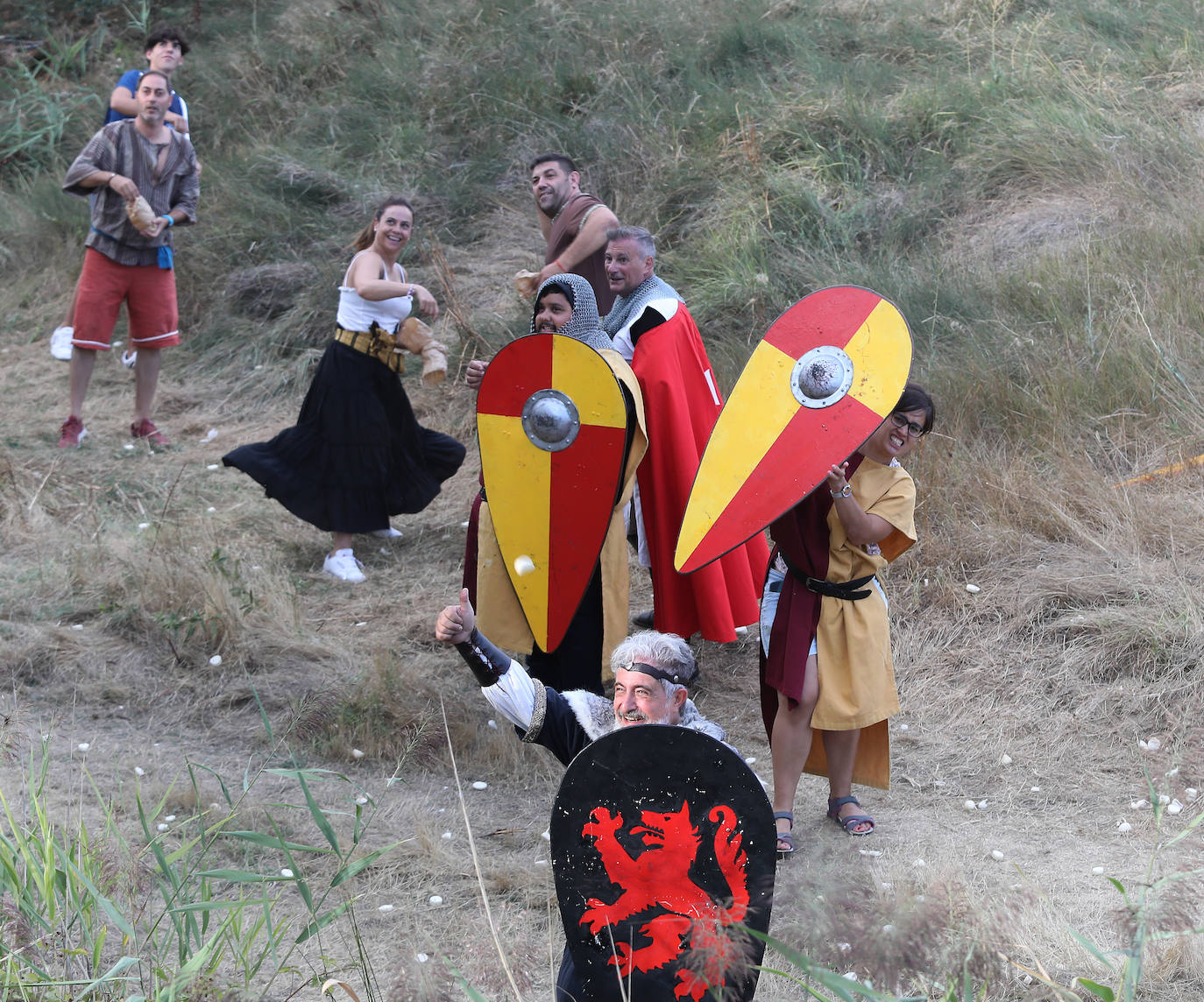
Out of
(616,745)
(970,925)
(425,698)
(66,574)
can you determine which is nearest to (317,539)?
(66,574)

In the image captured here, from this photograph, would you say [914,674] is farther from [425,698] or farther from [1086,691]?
[425,698]

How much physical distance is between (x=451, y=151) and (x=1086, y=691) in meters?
6.66

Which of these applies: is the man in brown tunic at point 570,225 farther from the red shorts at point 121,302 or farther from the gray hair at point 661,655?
the red shorts at point 121,302

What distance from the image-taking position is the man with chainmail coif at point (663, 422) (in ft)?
13.1

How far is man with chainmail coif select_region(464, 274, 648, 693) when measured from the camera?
11.5 feet

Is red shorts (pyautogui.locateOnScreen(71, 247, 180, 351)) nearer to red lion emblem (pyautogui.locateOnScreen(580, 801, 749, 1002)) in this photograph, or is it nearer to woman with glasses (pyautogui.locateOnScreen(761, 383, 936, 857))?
woman with glasses (pyautogui.locateOnScreen(761, 383, 936, 857))

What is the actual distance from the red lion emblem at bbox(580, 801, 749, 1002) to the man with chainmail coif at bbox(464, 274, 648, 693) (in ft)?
4.52

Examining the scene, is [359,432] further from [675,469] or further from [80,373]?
[80,373]

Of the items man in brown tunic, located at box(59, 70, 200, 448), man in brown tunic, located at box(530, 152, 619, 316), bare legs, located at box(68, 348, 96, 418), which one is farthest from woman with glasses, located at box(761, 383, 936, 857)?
bare legs, located at box(68, 348, 96, 418)

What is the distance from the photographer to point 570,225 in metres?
4.80

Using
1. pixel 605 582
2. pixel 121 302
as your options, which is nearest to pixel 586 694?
pixel 605 582

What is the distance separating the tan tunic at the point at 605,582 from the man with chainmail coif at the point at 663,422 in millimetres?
381

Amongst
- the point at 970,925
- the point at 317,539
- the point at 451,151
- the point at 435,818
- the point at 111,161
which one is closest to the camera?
the point at 970,925

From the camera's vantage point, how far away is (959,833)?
11.6ft
